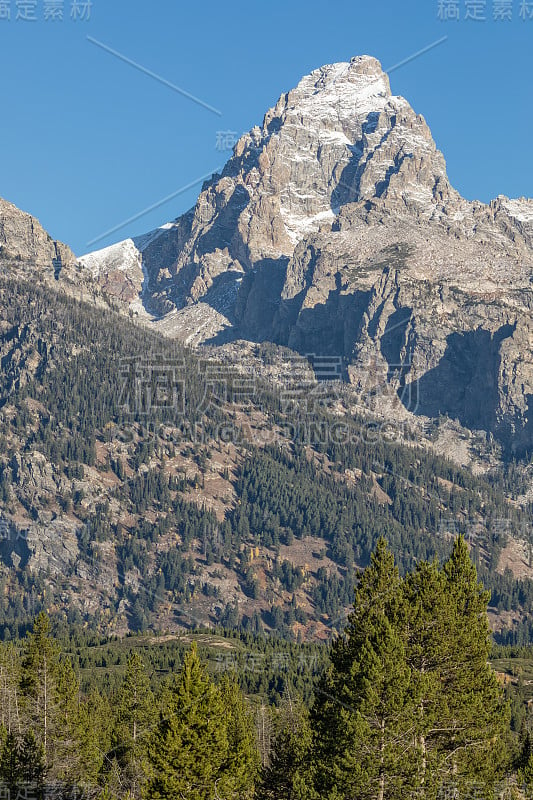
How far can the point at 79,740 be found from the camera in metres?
101

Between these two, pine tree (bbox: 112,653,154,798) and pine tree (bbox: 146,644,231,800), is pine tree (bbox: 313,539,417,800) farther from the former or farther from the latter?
pine tree (bbox: 112,653,154,798)

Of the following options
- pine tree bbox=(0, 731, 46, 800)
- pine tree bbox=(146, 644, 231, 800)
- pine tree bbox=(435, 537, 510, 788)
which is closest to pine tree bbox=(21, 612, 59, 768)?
pine tree bbox=(0, 731, 46, 800)

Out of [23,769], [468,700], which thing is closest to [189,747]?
[468,700]

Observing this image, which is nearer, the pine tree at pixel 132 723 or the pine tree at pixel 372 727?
the pine tree at pixel 372 727

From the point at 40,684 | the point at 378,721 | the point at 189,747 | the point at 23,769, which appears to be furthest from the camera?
the point at 40,684

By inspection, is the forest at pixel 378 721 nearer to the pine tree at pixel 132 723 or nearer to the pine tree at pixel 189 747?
the pine tree at pixel 189 747

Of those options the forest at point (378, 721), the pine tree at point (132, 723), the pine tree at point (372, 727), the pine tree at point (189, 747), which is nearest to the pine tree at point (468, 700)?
the forest at point (378, 721)

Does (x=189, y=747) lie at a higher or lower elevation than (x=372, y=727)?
lower

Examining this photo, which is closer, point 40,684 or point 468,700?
point 468,700

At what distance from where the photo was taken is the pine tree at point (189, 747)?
206 ft

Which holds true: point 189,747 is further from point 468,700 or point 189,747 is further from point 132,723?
point 132,723

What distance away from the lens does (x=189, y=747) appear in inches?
2490

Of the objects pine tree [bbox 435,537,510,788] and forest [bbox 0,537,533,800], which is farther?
pine tree [bbox 435,537,510,788]

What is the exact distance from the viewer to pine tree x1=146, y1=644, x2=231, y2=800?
62844 mm
